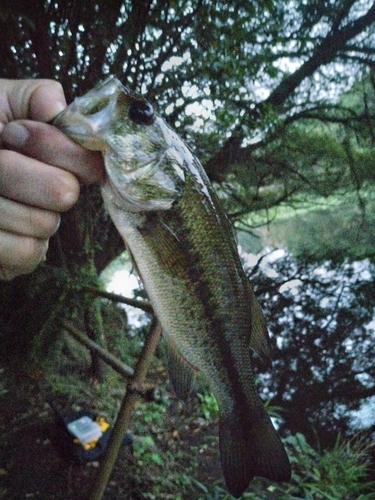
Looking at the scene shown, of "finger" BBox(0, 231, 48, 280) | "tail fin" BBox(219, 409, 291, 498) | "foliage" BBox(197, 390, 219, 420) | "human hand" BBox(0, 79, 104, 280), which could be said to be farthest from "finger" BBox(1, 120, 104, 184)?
"foliage" BBox(197, 390, 219, 420)

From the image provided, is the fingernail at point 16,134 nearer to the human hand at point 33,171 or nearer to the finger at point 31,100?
→ the human hand at point 33,171

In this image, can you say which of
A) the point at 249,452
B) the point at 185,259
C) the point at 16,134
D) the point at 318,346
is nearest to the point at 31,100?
the point at 16,134

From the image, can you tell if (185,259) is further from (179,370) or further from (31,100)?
(31,100)

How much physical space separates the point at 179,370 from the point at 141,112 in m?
1.02

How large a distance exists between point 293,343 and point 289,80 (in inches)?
191

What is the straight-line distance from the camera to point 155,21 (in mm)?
3533

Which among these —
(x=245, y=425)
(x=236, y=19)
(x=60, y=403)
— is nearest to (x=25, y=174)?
(x=245, y=425)

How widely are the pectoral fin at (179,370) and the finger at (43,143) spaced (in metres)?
0.78

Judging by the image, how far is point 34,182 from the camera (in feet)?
3.88

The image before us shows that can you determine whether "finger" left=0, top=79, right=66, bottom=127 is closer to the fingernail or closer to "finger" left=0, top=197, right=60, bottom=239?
the fingernail

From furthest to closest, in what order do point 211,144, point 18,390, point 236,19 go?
point 211,144
point 18,390
point 236,19

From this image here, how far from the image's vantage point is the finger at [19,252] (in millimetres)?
1268

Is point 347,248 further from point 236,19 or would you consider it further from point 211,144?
point 236,19

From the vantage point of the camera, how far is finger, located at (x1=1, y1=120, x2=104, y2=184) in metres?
1.16
